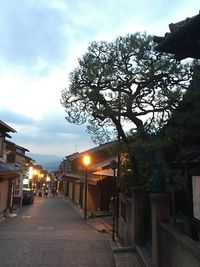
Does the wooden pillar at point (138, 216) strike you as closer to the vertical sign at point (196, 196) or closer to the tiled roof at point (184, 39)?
the vertical sign at point (196, 196)

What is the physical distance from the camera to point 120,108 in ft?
31.4

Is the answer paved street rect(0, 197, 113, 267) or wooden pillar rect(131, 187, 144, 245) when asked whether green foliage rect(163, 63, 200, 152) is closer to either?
wooden pillar rect(131, 187, 144, 245)

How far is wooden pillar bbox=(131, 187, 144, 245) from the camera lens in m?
9.55

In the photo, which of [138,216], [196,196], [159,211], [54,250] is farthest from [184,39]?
[54,250]

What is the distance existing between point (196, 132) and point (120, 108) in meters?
2.53

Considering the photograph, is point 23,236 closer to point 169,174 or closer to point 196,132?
point 169,174

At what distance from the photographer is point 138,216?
966 cm

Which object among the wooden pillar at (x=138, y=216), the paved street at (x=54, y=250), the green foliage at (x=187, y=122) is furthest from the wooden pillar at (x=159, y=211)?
the paved street at (x=54, y=250)

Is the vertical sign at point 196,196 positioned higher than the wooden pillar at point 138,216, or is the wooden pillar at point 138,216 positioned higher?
the vertical sign at point 196,196

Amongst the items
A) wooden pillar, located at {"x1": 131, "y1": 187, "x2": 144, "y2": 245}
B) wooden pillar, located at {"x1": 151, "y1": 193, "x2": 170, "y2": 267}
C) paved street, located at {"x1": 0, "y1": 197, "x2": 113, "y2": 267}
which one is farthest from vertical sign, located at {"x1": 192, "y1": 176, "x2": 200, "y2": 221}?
paved street, located at {"x1": 0, "y1": 197, "x2": 113, "y2": 267}

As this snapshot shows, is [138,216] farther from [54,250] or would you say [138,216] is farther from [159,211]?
[54,250]

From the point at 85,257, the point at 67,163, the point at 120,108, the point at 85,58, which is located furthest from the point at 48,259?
the point at 67,163

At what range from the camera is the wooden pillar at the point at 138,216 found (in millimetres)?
9549

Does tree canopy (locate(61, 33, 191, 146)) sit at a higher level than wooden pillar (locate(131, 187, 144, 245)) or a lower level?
higher
